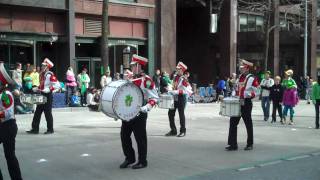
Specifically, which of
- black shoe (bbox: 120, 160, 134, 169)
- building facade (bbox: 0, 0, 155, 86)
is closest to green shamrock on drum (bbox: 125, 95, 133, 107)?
black shoe (bbox: 120, 160, 134, 169)

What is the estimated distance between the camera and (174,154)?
1060 centimetres

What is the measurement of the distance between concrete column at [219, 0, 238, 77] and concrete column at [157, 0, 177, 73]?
6.22 metres

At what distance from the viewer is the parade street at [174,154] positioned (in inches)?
344

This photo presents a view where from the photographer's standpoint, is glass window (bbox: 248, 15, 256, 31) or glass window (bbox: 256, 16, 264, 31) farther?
glass window (bbox: 256, 16, 264, 31)

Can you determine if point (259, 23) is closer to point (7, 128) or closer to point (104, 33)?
point (104, 33)

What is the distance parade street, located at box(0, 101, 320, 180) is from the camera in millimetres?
8742

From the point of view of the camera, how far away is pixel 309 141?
12.9 meters

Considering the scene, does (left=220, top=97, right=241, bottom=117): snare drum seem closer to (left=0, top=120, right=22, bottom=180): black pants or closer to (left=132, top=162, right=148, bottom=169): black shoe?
(left=132, top=162, right=148, bottom=169): black shoe

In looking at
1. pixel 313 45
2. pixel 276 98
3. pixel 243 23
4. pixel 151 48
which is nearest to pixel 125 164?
pixel 276 98

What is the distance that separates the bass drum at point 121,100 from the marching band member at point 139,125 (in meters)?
0.21

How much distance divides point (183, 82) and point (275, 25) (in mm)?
25993

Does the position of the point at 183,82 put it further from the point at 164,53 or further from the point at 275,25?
the point at 275,25

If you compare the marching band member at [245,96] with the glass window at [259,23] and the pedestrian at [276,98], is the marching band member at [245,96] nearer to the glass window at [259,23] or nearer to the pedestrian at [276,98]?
the pedestrian at [276,98]

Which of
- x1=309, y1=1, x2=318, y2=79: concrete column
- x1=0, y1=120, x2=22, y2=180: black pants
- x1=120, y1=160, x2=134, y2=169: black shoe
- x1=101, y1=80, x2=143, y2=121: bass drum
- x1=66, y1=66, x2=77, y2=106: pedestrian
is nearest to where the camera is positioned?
x1=0, y1=120, x2=22, y2=180: black pants
